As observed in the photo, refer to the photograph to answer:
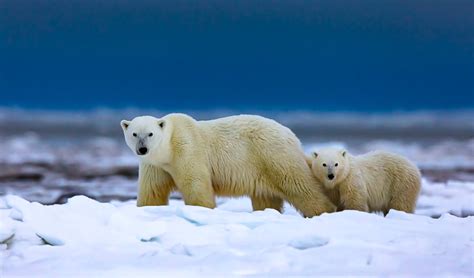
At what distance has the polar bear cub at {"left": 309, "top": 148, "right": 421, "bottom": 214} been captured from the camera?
7.12m

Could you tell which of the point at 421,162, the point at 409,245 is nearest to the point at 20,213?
the point at 409,245

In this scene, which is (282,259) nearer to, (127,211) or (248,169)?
(127,211)

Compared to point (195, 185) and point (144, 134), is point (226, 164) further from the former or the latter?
point (144, 134)

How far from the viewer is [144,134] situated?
687 cm

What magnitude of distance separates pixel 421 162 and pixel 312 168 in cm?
1489

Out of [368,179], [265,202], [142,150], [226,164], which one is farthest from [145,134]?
[368,179]

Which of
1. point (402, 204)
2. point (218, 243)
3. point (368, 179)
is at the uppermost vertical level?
point (368, 179)

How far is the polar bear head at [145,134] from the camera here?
22.5ft

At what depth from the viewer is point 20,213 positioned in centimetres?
645

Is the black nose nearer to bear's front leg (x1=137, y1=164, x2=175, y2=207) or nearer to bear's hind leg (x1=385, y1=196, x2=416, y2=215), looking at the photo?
bear's front leg (x1=137, y1=164, x2=175, y2=207)

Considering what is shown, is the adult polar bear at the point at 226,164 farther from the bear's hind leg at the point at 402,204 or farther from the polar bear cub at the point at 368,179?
the bear's hind leg at the point at 402,204

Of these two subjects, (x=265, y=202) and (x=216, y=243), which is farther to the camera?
(x=265, y=202)

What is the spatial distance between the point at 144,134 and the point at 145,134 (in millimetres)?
10

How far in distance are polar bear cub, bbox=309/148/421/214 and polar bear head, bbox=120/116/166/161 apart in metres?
1.64
